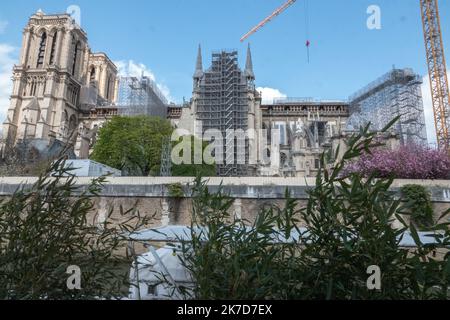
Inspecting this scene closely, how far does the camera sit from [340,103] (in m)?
60.5

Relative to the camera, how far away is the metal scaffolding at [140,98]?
50066mm

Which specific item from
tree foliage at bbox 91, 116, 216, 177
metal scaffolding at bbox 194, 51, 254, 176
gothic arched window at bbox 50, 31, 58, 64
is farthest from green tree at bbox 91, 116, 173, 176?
gothic arched window at bbox 50, 31, 58, 64

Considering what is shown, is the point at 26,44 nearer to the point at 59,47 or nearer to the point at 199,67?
the point at 59,47

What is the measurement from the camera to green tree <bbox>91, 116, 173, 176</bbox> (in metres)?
31.8

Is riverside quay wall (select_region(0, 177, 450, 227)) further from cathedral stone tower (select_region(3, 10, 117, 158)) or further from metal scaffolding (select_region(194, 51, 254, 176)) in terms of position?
cathedral stone tower (select_region(3, 10, 117, 158))

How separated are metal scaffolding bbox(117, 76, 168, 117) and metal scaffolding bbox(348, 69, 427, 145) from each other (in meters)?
31.4

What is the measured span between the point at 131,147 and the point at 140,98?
2075 cm

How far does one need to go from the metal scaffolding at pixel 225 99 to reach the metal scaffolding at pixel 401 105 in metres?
15.9

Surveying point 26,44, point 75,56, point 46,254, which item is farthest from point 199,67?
point 46,254

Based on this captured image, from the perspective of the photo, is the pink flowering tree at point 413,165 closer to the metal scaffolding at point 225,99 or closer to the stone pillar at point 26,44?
the metal scaffolding at point 225,99

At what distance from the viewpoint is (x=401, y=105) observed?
1857 inches
